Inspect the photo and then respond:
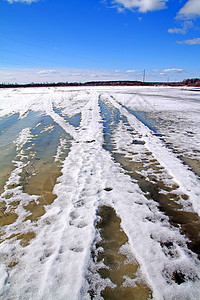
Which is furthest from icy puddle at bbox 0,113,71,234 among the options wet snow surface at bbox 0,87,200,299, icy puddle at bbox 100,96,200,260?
icy puddle at bbox 100,96,200,260

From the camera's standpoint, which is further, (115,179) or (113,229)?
(115,179)

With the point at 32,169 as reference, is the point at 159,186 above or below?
below

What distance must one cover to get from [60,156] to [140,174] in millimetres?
2720

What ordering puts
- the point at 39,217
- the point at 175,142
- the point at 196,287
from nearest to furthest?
the point at 196,287 < the point at 39,217 < the point at 175,142

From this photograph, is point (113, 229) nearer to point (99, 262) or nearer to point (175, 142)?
point (99, 262)

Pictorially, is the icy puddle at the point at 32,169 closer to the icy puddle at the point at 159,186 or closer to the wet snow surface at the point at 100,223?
the wet snow surface at the point at 100,223

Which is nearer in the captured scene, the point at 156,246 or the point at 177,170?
the point at 156,246

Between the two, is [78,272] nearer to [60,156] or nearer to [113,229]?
[113,229]

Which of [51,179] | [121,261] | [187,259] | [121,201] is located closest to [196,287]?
[187,259]

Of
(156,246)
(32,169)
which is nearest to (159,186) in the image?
(156,246)

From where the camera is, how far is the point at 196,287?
1.93 meters

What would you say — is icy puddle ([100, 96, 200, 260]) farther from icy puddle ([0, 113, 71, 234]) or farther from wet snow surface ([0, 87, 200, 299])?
icy puddle ([0, 113, 71, 234])

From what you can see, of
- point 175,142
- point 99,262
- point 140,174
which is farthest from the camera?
point 175,142

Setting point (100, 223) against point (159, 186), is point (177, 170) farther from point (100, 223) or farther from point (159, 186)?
point (100, 223)
